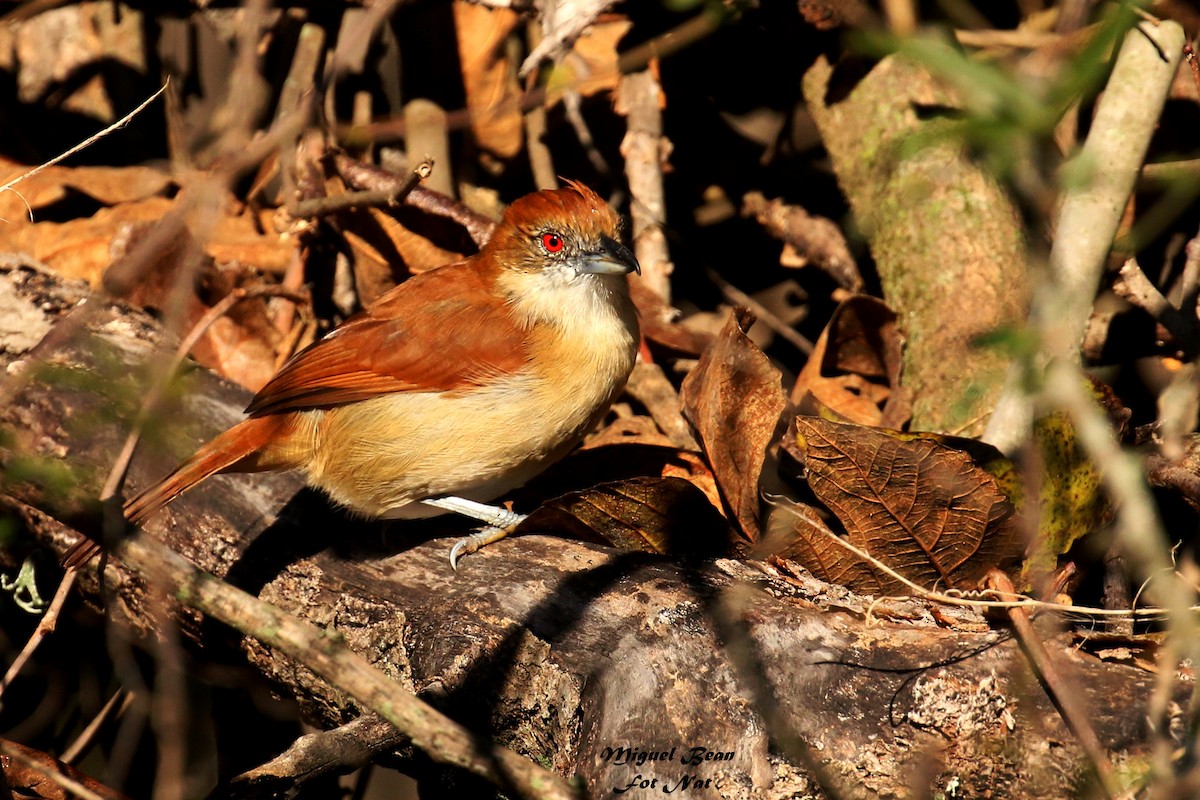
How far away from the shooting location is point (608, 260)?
12.7ft

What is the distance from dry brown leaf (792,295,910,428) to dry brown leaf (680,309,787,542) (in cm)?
79

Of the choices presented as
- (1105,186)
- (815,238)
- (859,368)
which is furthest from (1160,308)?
(815,238)

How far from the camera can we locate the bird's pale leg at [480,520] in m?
3.36

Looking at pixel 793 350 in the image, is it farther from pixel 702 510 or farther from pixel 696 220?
pixel 702 510

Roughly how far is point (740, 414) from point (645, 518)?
430 mm

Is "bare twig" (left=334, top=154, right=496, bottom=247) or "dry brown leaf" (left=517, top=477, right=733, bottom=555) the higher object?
"bare twig" (left=334, top=154, right=496, bottom=247)

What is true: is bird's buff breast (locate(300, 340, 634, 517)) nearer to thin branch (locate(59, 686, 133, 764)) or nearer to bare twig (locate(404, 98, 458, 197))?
thin branch (locate(59, 686, 133, 764))

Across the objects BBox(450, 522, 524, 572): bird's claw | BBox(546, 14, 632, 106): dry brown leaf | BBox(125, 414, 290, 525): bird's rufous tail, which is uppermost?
BBox(546, 14, 632, 106): dry brown leaf

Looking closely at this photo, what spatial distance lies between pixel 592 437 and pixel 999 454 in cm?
169

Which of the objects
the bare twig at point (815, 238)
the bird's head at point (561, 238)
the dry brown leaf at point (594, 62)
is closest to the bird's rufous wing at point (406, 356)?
the bird's head at point (561, 238)

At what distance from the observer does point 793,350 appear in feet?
16.3

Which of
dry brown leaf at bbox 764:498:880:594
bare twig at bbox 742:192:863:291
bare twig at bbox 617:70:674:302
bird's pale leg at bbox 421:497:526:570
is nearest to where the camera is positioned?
dry brown leaf at bbox 764:498:880:594

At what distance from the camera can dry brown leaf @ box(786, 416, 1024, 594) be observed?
9.43 ft

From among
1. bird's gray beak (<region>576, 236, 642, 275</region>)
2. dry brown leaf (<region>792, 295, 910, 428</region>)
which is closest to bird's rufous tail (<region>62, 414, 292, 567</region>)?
bird's gray beak (<region>576, 236, 642, 275</region>)
